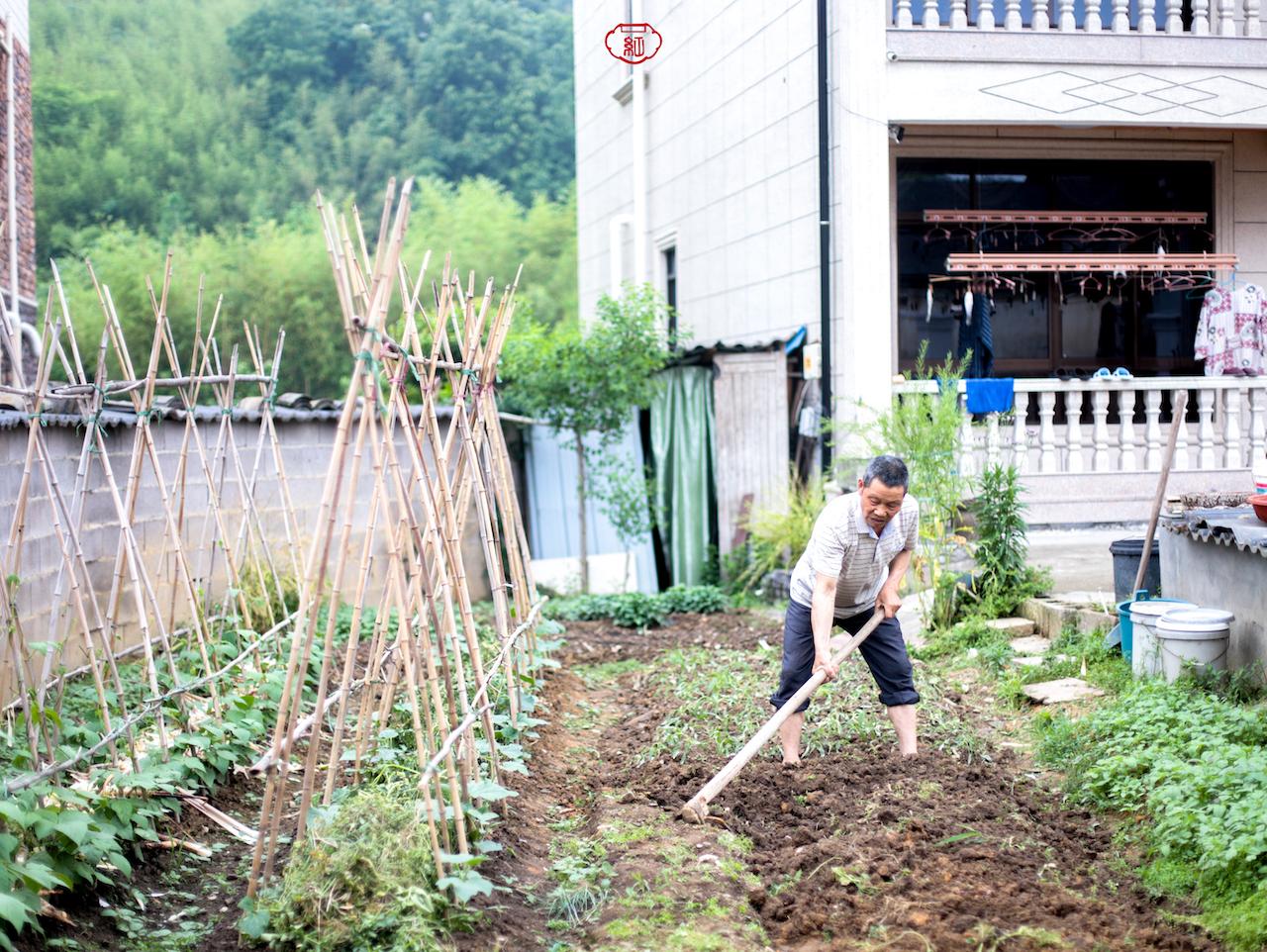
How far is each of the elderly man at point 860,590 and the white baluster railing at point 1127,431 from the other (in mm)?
4828

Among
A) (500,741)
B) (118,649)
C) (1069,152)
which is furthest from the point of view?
(1069,152)

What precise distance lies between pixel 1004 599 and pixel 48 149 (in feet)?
117

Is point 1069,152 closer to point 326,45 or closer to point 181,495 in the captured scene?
point 181,495

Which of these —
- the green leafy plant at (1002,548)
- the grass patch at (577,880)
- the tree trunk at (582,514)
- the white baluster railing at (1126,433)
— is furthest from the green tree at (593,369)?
the grass patch at (577,880)

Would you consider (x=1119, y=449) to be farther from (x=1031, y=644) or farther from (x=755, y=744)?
(x=755, y=744)

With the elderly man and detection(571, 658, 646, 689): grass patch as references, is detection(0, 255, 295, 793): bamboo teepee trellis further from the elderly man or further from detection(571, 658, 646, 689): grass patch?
the elderly man

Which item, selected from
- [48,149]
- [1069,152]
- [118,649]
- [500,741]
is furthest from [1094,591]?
[48,149]

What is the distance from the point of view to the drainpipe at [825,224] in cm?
1064

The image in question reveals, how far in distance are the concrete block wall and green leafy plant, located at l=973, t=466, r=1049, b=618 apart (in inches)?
162

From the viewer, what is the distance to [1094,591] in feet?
28.0

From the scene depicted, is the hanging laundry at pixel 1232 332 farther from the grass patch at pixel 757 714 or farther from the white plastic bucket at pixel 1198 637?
the white plastic bucket at pixel 1198 637

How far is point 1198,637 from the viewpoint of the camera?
6.20 m

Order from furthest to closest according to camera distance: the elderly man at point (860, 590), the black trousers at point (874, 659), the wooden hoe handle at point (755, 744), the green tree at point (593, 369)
Result: the green tree at point (593, 369) → the black trousers at point (874, 659) → the elderly man at point (860, 590) → the wooden hoe handle at point (755, 744)

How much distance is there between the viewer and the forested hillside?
35.8m
